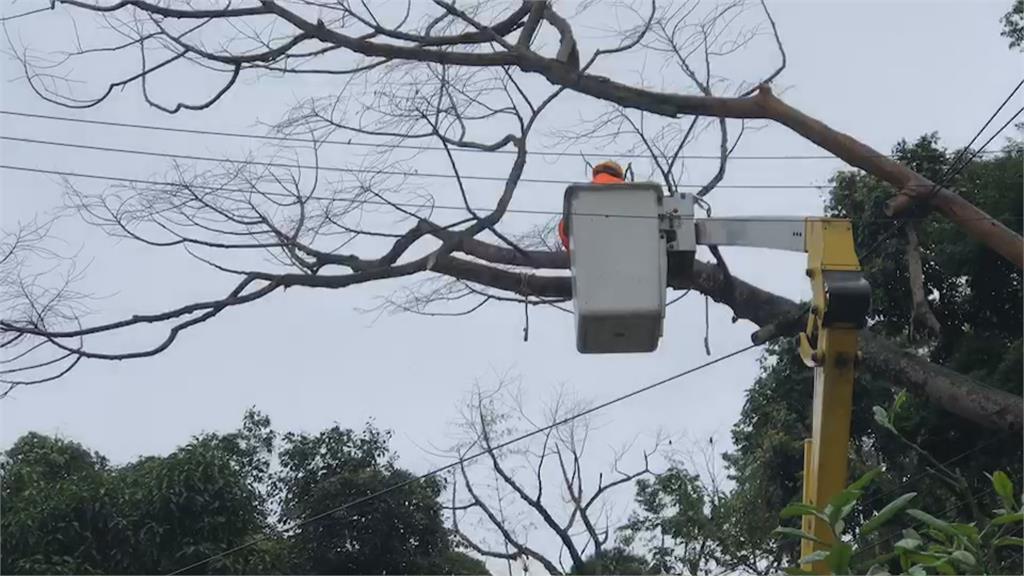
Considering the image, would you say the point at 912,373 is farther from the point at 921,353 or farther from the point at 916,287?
the point at 921,353

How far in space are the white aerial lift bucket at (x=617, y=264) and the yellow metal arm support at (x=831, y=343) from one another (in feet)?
2.25

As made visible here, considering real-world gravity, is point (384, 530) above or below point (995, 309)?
below

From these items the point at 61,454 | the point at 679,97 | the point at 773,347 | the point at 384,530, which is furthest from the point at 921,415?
the point at 61,454

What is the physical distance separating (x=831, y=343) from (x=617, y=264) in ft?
3.30

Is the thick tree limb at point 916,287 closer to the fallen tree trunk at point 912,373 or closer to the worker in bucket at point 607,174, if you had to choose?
the fallen tree trunk at point 912,373

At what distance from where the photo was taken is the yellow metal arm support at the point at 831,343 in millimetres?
5555

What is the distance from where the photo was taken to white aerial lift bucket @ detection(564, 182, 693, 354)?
5.27 meters

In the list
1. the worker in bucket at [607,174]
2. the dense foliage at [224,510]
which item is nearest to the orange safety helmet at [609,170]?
the worker in bucket at [607,174]

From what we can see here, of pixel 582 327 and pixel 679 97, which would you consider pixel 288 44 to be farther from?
pixel 582 327

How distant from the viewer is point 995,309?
13.2 m

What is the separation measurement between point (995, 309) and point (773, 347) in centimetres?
237

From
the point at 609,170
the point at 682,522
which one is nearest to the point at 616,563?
the point at 682,522

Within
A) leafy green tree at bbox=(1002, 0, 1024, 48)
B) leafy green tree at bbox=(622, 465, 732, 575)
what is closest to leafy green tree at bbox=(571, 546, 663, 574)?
leafy green tree at bbox=(622, 465, 732, 575)

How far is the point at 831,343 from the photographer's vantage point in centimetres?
564
